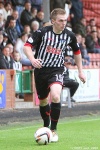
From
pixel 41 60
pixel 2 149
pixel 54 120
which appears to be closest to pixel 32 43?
pixel 41 60

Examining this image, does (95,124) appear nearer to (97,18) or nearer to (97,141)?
(97,141)

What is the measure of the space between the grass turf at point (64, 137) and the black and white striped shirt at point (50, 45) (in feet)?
4.37

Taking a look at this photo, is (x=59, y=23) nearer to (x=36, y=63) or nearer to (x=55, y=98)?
(x=36, y=63)

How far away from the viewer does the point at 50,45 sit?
10281 millimetres

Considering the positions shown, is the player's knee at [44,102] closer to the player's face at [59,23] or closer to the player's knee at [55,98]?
the player's knee at [55,98]

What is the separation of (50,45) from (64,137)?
5.60ft

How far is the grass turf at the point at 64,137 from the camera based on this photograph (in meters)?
9.32

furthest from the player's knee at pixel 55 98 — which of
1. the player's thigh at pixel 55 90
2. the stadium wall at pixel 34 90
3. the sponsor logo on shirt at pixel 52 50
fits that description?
the stadium wall at pixel 34 90

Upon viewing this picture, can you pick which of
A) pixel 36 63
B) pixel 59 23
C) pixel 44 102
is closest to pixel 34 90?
pixel 44 102

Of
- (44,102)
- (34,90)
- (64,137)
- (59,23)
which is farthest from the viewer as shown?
(34,90)

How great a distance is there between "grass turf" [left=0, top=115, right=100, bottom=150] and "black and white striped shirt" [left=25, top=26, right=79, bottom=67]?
1.33 m

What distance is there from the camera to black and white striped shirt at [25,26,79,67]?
33.7 ft

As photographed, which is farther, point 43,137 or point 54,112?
point 54,112

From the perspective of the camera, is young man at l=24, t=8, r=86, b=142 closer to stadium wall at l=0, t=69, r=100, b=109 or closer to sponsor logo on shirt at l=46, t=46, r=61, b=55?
sponsor logo on shirt at l=46, t=46, r=61, b=55
